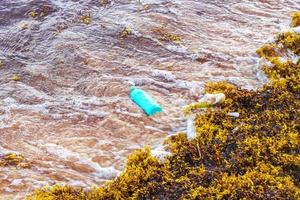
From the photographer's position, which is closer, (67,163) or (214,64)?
(67,163)

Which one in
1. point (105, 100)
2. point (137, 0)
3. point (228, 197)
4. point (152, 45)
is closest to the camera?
Result: point (228, 197)

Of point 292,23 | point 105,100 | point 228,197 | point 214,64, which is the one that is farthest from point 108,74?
point 292,23

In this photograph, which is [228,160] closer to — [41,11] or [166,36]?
[166,36]

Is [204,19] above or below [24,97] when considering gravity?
above

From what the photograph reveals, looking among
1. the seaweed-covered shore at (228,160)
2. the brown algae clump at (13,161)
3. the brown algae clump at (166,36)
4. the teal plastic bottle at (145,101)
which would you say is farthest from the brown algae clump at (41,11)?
the seaweed-covered shore at (228,160)

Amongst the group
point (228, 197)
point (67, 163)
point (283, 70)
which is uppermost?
point (283, 70)

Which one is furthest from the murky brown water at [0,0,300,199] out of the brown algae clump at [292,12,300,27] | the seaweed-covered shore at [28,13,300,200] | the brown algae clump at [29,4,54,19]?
the seaweed-covered shore at [28,13,300,200]

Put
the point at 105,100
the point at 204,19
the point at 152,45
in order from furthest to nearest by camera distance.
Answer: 1. the point at 204,19
2. the point at 152,45
3. the point at 105,100

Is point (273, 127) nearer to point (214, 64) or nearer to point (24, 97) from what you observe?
point (214, 64)
